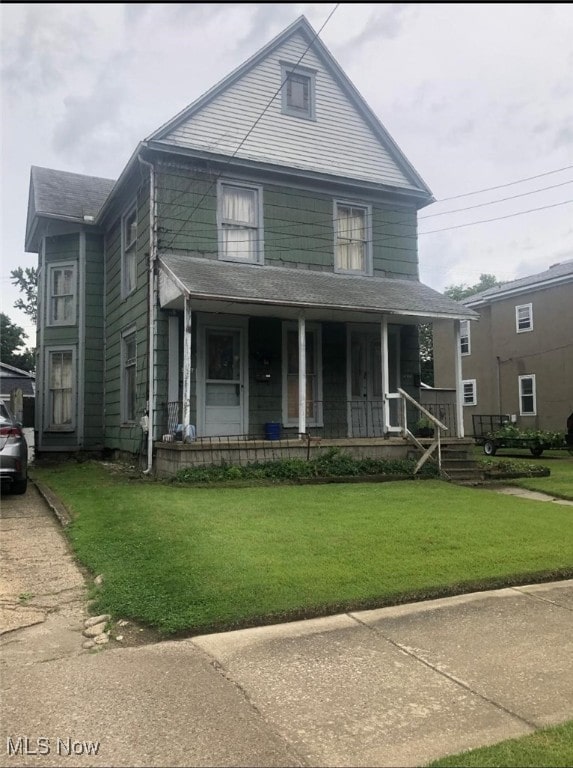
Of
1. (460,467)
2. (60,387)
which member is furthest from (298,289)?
(60,387)

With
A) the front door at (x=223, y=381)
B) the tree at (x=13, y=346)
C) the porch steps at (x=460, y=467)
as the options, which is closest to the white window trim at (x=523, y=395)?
the porch steps at (x=460, y=467)

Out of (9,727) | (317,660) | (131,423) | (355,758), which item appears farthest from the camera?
(131,423)

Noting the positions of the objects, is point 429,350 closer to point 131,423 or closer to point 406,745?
point 131,423

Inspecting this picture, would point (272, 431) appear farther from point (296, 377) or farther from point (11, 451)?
point (11, 451)

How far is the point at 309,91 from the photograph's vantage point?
544 inches

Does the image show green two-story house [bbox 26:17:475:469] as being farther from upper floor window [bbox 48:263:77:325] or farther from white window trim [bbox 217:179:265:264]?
upper floor window [bbox 48:263:77:325]

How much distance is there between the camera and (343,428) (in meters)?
13.2

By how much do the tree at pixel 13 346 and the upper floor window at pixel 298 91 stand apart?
40.7 m

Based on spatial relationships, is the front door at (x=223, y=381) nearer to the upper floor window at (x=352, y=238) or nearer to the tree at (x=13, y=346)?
the upper floor window at (x=352, y=238)

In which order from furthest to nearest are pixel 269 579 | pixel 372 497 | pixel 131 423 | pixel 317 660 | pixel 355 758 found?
pixel 131 423 < pixel 372 497 < pixel 269 579 < pixel 317 660 < pixel 355 758

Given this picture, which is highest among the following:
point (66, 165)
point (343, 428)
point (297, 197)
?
point (66, 165)

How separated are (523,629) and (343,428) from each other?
9099 mm

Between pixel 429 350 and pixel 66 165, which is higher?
pixel 66 165

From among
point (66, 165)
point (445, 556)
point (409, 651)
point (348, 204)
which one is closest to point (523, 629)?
point (409, 651)
